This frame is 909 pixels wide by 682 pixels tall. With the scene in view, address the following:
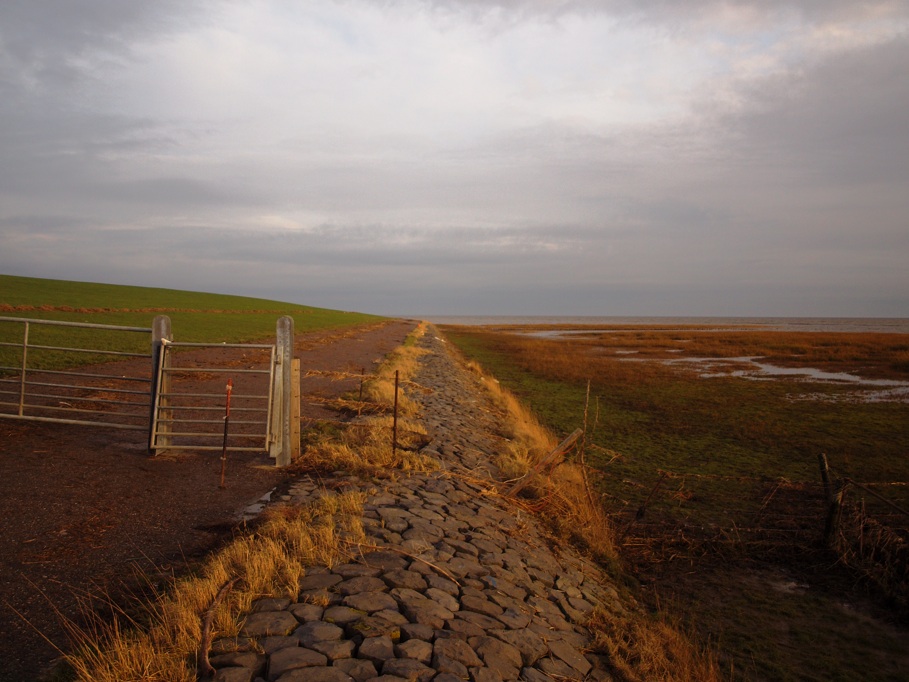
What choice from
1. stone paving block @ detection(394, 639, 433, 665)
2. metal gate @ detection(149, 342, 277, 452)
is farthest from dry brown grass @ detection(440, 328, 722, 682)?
metal gate @ detection(149, 342, 277, 452)

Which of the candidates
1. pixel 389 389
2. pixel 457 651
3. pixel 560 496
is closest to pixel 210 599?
pixel 457 651

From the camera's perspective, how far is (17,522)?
19.4 feet

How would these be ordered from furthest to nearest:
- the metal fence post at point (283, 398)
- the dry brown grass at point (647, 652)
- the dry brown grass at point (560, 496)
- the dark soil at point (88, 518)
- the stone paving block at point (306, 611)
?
the metal fence post at point (283, 398)
the dry brown grass at point (560, 496)
the dry brown grass at point (647, 652)
the dark soil at point (88, 518)
the stone paving block at point (306, 611)

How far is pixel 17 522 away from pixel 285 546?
2925mm

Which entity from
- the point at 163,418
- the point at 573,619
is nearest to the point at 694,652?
the point at 573,619

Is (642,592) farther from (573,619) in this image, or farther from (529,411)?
(529,411)

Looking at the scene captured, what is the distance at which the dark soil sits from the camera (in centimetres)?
435

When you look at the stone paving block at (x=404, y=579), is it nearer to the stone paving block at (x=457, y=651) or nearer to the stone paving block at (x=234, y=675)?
the stone paving block at (x=457, y=651)

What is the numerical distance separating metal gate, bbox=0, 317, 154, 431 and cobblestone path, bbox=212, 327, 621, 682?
13.2 feet

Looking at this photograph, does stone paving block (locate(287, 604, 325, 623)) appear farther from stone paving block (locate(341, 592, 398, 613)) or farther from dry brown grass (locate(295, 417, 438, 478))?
dry brown grass (locate(295, 417, 438, 478))

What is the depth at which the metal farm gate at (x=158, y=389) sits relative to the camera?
8.52m

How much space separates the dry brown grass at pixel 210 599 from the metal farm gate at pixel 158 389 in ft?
8.95

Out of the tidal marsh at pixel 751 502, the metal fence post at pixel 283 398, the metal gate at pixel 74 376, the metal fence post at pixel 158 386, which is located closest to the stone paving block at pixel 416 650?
the tidal marsh at pixel 751 502

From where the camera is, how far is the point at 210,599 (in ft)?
13.7
